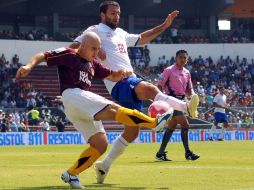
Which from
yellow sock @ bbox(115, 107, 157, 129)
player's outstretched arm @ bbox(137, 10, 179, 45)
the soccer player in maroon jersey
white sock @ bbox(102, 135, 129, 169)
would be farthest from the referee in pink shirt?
yellow sock @ bbox(115, 107, 157, 129)

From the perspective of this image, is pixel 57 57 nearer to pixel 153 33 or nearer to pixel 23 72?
pixel 23 72

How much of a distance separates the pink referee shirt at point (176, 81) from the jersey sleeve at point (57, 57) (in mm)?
8126

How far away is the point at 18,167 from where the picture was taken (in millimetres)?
15633

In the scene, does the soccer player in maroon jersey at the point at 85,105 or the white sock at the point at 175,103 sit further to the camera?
the white sock at the point at 175,103

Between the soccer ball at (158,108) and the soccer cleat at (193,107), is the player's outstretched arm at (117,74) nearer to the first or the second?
the soccer ball at (158,108)

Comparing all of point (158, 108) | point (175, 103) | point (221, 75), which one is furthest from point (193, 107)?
point (221, 75)

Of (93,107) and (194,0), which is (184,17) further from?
(93,107)

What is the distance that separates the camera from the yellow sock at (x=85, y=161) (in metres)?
10.8

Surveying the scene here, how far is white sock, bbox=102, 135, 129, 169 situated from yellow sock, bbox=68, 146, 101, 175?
116 cm

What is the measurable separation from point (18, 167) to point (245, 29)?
184 ft

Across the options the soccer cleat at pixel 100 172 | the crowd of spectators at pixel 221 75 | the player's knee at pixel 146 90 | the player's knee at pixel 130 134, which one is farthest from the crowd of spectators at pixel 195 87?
the soccer cleat at pixel 100 172

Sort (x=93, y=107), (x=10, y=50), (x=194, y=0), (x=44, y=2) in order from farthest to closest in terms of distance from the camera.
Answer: (x=194, y=0) < (x=44, y=2) < (x=10, y=50) < (x=93, y=107)

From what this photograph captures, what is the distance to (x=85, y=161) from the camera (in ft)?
35.7

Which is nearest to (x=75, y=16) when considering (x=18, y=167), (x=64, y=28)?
(x=64, y=28)
